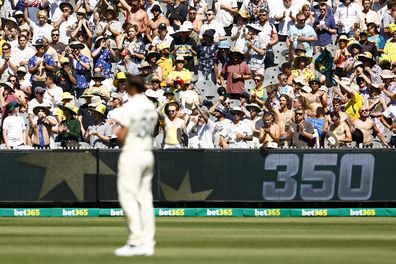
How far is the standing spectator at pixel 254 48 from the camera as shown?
87.7 feet

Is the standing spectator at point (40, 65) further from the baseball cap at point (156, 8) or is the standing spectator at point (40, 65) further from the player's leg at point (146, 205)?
the player's leg at point (146, 205)

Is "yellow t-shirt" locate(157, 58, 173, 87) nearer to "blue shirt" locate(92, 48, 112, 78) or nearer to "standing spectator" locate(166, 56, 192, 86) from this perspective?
"standing spectator" locate(166, 56, 192, 86)

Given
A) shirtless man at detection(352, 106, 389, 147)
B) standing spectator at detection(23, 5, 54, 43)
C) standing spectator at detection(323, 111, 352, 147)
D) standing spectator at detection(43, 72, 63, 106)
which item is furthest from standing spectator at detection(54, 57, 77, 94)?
shirtless man at detection(352, 106, 389, 147)

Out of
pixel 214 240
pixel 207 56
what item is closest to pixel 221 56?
pixel 207 56

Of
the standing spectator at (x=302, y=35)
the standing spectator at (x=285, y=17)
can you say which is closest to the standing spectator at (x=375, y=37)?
the standing spectator at (x=302, y=35)

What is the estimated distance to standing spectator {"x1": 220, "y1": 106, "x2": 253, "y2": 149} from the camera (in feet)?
78.4

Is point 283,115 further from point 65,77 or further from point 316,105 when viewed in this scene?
point 65,77

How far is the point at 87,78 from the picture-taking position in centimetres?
2670

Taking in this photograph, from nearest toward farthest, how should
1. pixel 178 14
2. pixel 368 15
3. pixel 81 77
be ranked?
1. pixel 81 77
2. pixel 368 15
3. pixel 178 14

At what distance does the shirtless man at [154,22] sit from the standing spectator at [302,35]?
295 cm

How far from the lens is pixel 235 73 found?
26.2 metres

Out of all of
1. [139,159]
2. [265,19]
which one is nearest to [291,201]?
[265,19]

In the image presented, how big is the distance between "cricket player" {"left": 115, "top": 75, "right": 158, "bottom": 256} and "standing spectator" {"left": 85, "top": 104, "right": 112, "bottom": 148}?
1059 centimetres

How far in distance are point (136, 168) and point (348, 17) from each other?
15.3 metres
